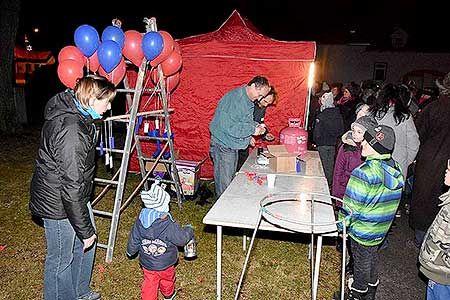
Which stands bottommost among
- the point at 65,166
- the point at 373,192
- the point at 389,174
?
the point at 373,192

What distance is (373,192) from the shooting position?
2.91 m

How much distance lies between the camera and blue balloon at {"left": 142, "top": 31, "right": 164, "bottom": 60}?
4.17 meters

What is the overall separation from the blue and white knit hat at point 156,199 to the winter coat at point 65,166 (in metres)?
0.42

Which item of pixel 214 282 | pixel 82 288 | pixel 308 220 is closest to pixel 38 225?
pixel 82 288

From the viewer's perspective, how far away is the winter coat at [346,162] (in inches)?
155

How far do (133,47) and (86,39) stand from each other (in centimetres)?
55

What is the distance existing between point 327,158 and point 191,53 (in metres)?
2.81

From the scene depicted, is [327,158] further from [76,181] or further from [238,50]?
[76,181]

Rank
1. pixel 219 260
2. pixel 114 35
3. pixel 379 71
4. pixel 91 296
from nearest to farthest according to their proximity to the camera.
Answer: pixel 219 260 < pixel 91 296 < pixel 114 35 < pixel 379 71

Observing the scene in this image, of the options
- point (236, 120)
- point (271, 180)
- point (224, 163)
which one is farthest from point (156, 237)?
point (236, 120)

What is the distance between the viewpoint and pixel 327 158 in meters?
6.05

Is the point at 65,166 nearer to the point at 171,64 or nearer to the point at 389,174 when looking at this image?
the point at 389,174

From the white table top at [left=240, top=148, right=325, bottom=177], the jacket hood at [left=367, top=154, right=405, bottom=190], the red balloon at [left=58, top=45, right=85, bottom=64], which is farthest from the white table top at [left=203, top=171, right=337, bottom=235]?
the red balloon at [left=58, top=45, right=85, bottom=64]

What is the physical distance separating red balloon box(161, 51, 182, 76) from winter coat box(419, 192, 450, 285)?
3468 millimetres
